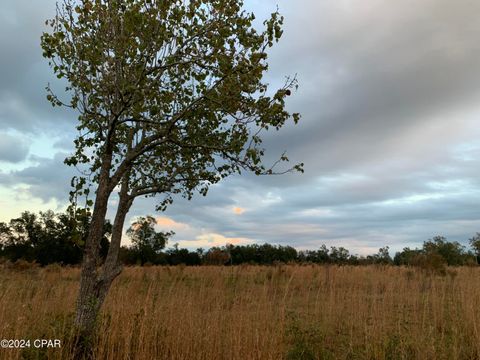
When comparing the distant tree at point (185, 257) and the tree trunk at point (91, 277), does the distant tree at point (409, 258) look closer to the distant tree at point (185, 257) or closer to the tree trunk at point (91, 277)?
the tree trunk at point (91, 277)

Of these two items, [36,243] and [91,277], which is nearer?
[91,277]

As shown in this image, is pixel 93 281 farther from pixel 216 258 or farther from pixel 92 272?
pixel 216 258

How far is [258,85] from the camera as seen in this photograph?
6.55m

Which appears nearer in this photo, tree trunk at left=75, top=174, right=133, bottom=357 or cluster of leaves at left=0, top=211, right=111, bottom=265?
tree trunk at left=75, top=174, right=133, bottom=357

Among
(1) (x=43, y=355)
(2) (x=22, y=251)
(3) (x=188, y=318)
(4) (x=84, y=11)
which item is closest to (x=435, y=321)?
(3) (x=188, y=318)

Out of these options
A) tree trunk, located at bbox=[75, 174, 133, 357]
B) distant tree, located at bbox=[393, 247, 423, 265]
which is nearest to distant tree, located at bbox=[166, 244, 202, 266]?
distant tree, located at bbox=[393, 247, 423, 265]

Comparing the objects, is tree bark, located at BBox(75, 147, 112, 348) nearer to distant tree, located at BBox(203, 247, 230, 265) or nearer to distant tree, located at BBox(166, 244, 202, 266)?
distant tree, located at BBox(203, 247, 230, 265)

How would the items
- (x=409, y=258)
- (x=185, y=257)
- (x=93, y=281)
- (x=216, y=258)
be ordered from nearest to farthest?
(x=93, y=281) < (x=409, y=258) < (x=216, y=258) < (x=185, y=257)

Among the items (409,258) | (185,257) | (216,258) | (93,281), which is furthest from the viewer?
(185,257)

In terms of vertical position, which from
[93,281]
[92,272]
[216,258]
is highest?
[216,258]

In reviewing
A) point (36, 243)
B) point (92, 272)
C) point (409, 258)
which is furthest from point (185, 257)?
point (92, 272)

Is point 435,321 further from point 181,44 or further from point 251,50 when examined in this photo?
point 181,44

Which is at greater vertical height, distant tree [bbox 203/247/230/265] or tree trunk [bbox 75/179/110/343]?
distant tree [bbox 203/247/230/265]

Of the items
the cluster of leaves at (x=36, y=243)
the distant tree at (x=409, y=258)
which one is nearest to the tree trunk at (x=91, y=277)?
the distant tree at (x=409, y=258)
